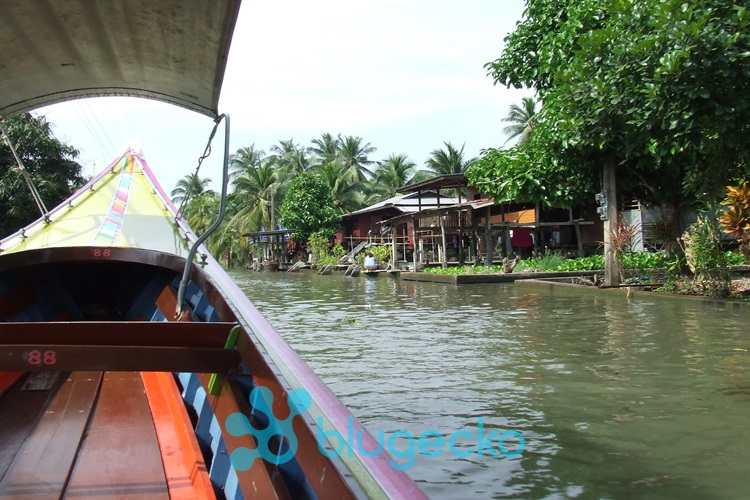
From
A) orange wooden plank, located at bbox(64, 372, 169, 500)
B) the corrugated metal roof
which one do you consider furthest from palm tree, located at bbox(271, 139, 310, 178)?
orange wooden plank, located at bbox(64, 372, 169, 500)

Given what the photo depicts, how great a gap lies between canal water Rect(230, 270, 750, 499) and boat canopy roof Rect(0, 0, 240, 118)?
2.54 m

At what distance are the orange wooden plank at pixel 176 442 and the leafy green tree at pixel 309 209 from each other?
1164 inches

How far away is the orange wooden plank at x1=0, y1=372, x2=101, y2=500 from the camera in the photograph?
7.87 ft

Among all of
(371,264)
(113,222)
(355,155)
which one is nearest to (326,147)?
(355,155)

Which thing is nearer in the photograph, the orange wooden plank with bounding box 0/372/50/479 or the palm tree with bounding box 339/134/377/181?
the orange wooden plank with bounding box 0/372/50/479

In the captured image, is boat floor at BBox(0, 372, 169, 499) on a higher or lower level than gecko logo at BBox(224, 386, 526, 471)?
lower

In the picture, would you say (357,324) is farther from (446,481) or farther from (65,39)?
(65,39)

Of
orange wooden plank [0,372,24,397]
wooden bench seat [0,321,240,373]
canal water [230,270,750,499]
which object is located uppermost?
wooden bench seat [0,321,240,373]

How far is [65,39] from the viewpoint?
3211 millimetres

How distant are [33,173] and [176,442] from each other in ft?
65.9

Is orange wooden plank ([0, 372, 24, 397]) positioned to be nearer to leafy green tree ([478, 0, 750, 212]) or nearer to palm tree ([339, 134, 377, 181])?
leafy green tree ([478, 0, 750, 212])

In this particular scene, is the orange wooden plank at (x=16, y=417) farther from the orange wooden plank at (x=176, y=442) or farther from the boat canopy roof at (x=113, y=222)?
the boat canopy roof at (x=113, y=222)

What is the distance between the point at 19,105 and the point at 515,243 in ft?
68.2

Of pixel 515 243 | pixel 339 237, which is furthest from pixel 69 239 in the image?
pixel 339 237
